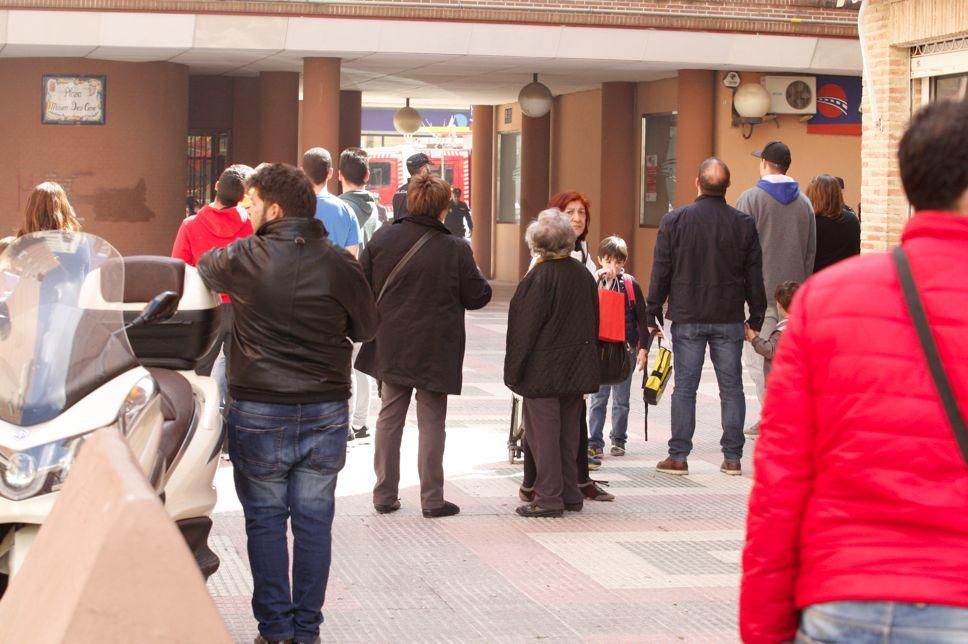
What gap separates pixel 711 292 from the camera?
9.73 meters

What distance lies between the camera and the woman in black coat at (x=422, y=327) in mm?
8398

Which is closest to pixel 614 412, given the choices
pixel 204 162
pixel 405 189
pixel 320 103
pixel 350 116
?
pixel 405 189

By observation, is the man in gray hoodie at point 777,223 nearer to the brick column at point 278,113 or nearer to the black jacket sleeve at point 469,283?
the black jacket sleeve at point 469,283

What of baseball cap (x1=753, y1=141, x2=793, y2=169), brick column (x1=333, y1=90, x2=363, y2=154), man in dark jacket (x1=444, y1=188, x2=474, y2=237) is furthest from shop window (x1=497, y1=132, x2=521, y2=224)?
baseball cap (x1=753, y1=141, x2=793, y2=169)

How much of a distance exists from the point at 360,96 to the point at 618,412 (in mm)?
17099

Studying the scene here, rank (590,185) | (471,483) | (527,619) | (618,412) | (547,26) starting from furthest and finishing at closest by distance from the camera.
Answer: (590,185) < (547,26) < (618,412) < (471,483) < (527,619)

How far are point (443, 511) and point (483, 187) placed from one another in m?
22.7

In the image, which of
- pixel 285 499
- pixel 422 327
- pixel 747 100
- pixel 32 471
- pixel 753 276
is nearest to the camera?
pixel 32 471

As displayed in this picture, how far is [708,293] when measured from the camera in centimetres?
973

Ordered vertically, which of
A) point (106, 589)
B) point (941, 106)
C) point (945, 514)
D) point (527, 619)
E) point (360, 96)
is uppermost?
point (360, 96)

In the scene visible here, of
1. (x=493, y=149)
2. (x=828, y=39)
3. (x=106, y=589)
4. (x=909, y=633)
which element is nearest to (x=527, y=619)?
(x=106, y=589)

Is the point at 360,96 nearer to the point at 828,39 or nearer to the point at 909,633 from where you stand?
the point at 828,39

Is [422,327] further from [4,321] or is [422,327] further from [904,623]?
[904,623]

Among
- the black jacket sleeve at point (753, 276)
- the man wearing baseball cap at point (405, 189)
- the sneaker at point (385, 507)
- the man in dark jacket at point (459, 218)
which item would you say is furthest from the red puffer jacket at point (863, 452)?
the man in dark jacket at point (459, 218)
